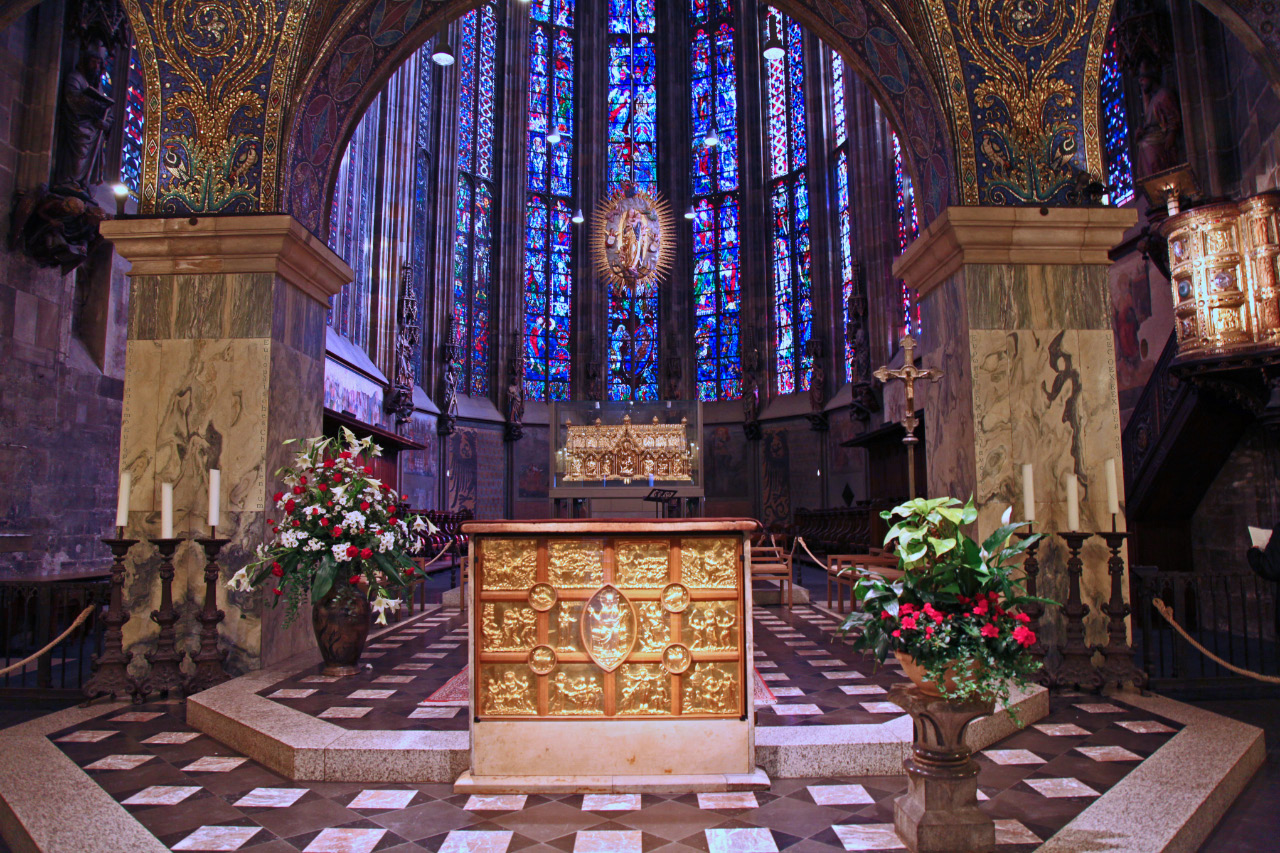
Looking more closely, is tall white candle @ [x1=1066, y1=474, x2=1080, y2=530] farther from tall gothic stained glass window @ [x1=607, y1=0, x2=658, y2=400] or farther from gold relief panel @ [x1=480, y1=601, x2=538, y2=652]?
tall gothic stained glass window @ [x1=607, y1=0, x2=658, y2=400]

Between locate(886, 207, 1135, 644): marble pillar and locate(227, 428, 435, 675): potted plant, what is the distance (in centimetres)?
422

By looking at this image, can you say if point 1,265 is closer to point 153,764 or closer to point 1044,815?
point 153,764

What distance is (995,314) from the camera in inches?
242

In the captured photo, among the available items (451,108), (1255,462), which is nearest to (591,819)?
(1255,462)

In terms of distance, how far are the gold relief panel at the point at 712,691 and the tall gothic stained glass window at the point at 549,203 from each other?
1924cm

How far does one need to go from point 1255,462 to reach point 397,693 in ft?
28.1

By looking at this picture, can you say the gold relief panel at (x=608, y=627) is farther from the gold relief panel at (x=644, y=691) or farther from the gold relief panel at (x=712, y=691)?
the gold relief panel at (x=712, y=691)

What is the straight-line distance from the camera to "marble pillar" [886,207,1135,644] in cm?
595

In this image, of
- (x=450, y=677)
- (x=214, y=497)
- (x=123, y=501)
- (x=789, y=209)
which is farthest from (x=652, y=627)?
(x=789, y=209)

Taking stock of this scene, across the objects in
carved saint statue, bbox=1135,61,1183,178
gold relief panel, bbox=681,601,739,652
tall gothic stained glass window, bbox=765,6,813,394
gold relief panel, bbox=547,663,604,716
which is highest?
tall gothic stained glass window, bbox=765,6,813,394

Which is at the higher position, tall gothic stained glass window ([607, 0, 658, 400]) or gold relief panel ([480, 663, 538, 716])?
tall gothic stained glass window ([607, 0, 658, 400])

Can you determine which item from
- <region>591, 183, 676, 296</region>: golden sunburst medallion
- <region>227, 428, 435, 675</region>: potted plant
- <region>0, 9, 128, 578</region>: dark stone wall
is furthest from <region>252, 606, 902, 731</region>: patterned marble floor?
<region>591, 183, 676, 296</region>: golden sunburst medallion

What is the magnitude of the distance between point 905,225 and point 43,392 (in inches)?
595

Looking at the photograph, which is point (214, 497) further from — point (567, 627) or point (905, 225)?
point (905, 225)
